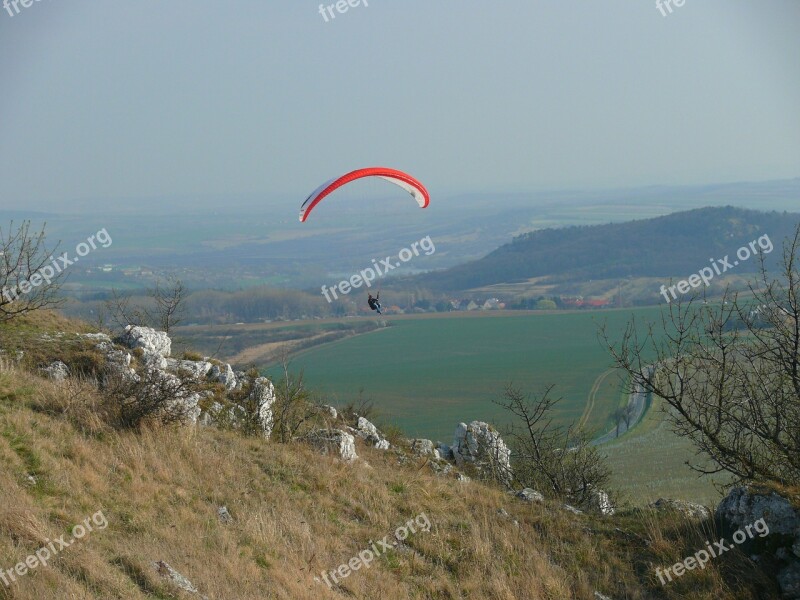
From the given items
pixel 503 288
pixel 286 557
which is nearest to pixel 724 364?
pixel 286 557

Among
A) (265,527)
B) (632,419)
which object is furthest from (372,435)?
(632,419)

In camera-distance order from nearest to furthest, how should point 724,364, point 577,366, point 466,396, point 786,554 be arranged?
1. point 786,554
2. point 724,364
3. point 466,396
4. point 577,366

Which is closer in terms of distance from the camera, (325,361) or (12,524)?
(12,524)

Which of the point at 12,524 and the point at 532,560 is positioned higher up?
the point at 12,524

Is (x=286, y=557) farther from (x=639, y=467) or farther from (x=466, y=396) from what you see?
→ (x=466, y=396)

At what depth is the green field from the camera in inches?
1884

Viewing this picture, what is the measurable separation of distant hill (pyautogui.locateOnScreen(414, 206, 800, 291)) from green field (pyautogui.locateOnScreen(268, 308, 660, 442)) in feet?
150

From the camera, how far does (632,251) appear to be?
139125 millimetres

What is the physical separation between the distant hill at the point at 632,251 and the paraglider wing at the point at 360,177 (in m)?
112

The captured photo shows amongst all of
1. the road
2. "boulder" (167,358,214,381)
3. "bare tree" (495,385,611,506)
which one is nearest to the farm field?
the road

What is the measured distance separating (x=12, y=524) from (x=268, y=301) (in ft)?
258

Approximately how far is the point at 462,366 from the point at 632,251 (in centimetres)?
8813

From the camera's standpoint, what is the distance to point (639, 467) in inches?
1534

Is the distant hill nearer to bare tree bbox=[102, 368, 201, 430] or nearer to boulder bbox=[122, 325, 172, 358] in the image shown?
boulder bbox=[122, 325, 172, 358]
